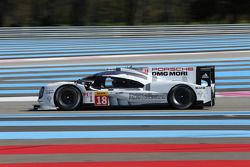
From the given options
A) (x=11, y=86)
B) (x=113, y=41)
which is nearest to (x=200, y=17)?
(x=113, y=41)

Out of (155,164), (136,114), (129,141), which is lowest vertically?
(155,164)

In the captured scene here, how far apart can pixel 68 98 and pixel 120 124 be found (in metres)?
2.38

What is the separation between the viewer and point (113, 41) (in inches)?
922

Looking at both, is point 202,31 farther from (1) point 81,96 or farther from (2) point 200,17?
(1) point 81,96

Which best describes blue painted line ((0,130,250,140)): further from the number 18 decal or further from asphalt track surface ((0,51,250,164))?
the number 18 decal

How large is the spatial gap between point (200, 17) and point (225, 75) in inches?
576

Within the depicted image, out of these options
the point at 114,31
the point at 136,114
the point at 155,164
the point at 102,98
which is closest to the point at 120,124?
the point at 136,114

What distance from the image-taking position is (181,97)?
1090cm

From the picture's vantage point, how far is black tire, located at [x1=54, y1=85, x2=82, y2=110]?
11.0m

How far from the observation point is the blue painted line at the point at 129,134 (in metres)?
7.91

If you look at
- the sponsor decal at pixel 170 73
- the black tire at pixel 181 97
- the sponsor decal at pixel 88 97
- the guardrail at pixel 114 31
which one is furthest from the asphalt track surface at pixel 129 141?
the guardrail at pixel 114 31

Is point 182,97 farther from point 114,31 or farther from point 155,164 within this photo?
point 114,31

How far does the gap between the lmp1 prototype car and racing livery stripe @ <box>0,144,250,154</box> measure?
12.3ft

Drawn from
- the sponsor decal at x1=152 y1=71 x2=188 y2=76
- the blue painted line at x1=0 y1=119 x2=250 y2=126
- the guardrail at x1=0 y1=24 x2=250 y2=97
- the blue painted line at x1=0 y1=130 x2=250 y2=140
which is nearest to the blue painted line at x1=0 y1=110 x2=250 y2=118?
the blue painted line at x1=0 y1=119 x2=250 y2=126
